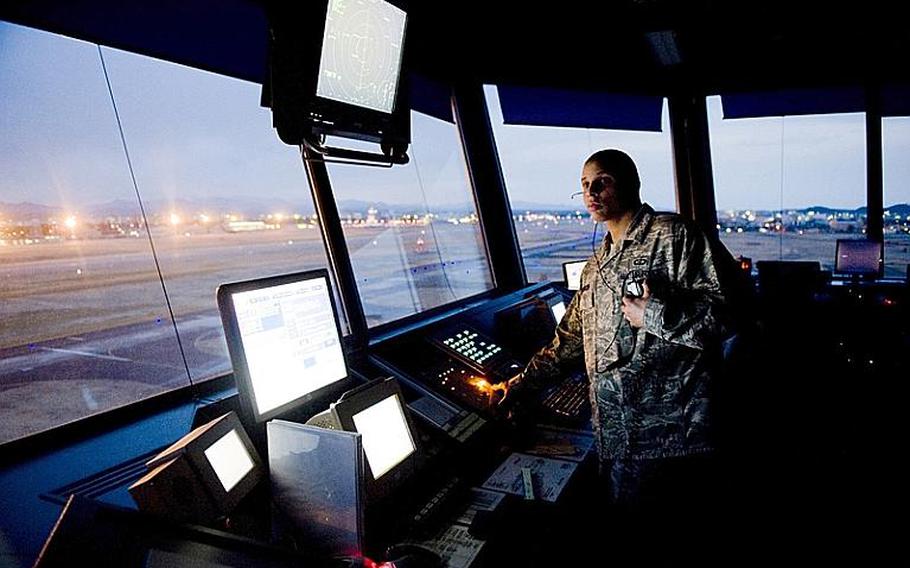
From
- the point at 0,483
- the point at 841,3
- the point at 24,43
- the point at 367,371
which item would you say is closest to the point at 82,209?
the point at 24,43

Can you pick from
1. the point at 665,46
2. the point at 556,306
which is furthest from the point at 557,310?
the point at 665,46

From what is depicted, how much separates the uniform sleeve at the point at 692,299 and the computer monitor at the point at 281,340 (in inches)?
39.4

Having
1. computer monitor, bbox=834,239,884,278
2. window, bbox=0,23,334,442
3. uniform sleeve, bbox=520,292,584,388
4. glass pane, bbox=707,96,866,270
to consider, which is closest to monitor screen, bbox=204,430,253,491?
window, bbox=0,23,334,442

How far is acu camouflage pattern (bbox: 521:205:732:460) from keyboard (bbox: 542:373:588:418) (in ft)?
0.69

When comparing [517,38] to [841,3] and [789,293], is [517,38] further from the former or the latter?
[789,293]

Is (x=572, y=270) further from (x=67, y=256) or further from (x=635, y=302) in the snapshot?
(x=67, y=256)

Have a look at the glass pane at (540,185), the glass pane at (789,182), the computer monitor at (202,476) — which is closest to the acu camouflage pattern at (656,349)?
the computer monitor at (202,476)

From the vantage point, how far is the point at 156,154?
201 cm

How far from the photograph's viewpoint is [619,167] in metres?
1.97

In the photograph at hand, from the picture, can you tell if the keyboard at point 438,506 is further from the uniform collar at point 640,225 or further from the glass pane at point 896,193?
the glass pane at point 896,193

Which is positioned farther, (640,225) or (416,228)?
(416,228)

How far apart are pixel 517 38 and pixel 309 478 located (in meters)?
3.43

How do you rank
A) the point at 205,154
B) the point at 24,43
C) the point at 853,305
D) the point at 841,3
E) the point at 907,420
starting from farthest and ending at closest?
the point at 853,305 → the point at 907,420 → the point at 841,3 → the point at 205,154 → the point at 24,43

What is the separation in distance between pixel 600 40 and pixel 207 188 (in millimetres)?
3087
